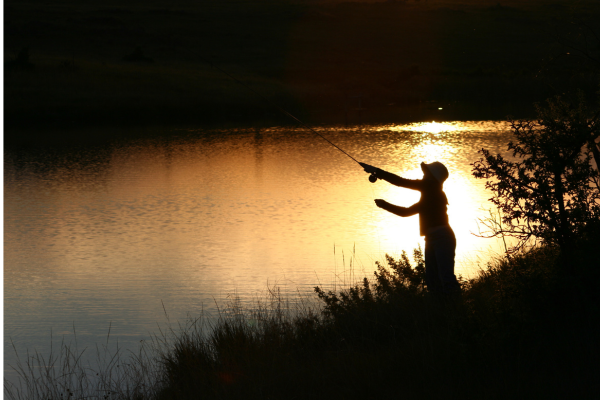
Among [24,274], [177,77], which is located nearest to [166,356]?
[24,274]

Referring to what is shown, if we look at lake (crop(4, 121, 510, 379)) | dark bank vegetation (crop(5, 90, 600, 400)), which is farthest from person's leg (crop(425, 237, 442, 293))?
lake (crop(4, 121, 510, 379))

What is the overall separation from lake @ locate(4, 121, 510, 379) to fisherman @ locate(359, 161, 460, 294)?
2.51 m

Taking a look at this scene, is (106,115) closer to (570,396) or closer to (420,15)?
(570,396)

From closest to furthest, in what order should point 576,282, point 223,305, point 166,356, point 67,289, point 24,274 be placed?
point 576,282, point 166,356, point 223,305, point 67,289, point 24,274

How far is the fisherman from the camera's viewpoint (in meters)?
6.11

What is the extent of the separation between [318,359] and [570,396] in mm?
1976

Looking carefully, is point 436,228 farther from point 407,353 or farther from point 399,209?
point 407,353

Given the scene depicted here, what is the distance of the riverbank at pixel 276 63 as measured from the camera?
3903 cm

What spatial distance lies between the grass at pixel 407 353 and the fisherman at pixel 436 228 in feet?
0.62

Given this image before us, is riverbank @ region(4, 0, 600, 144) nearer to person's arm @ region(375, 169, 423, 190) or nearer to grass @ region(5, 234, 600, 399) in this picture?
person's arm @ region(375, 169, 423, 190)

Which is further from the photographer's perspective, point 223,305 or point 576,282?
point 223,305

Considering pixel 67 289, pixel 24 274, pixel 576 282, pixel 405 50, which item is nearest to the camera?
pixel 576 282

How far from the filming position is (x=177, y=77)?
48.8m

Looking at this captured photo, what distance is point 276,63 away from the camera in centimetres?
7144
